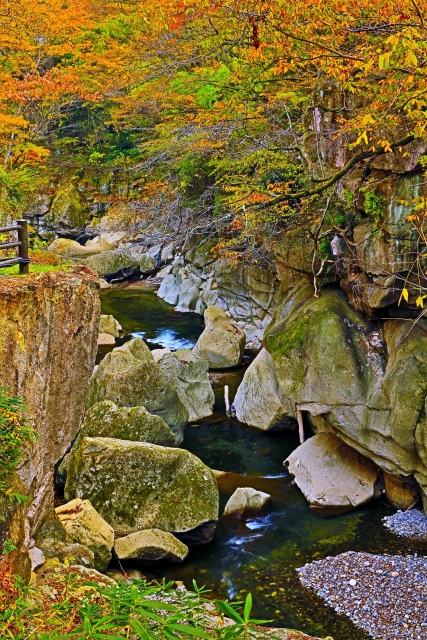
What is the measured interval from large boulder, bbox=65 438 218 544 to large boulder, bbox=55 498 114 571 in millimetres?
981

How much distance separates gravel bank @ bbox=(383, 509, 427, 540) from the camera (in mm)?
10430

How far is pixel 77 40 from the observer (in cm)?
2953

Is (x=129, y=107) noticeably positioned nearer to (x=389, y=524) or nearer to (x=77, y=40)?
(x=77, y=40)

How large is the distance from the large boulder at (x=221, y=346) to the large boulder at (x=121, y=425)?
7.60 m

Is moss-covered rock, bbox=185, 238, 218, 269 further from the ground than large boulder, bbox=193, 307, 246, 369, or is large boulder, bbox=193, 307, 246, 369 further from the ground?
moss-covered rock, bbox=185, 238, 218, 269

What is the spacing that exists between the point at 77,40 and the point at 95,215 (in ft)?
34.6

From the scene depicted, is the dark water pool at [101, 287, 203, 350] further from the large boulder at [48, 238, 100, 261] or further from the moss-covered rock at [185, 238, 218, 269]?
the large boulder at [48, 238, 100, 261]

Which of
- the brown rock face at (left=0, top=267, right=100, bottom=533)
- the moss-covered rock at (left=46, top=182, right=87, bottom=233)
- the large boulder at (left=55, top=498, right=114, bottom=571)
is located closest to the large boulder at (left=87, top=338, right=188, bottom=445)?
the brown rock face at (left=0, top=267, right=100, bottom=533)

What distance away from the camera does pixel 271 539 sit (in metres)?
10.6

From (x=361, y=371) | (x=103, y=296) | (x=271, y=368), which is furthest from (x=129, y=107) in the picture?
(x=361, y=371)

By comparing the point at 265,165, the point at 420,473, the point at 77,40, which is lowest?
the point at 420,473

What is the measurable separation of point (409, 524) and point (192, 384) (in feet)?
24.1

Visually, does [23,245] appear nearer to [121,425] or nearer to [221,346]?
[121,425]

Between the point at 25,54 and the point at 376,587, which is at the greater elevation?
the point at 25,54
